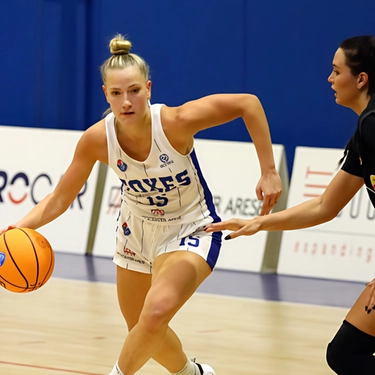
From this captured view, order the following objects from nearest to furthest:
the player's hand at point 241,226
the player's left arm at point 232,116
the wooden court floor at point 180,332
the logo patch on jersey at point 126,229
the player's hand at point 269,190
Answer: the player's hand at point 241,226 → the player's hand at point 269,190 → the player's left arm at point 232,116 → the logo patch on jersey at point 126,229 → the wooden court floor at point 180,332

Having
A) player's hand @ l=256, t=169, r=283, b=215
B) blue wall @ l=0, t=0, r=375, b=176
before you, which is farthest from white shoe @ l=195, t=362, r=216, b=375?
blue wall @ l=0, t=0, r=375, b=176

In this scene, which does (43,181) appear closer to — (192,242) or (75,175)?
(75,175)

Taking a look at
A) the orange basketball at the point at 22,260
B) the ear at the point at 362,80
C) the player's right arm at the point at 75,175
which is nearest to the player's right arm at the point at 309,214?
the ear at the point at 362,80

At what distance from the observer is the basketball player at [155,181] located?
4.00 meters

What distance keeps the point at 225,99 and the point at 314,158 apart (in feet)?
14.0

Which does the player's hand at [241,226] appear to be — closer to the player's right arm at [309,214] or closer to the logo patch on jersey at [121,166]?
the player's right arm at [309,214]

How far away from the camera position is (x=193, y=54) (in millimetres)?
9758

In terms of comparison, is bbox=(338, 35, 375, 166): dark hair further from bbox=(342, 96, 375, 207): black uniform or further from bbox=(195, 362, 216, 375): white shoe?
bbox=(195, 362, 216, 375): white shoe

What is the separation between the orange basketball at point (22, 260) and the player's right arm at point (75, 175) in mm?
103

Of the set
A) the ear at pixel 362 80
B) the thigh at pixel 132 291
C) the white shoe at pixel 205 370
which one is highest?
the ear at pixel 362 80

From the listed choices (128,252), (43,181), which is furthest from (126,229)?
(43,181)

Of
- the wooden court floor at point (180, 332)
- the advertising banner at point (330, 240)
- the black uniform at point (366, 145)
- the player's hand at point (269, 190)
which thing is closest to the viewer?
the black uniform at point (366, 145)

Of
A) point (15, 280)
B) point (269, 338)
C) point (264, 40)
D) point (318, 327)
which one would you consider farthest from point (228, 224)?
point (264, 40)

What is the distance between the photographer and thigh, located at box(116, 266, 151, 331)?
14.0ft
